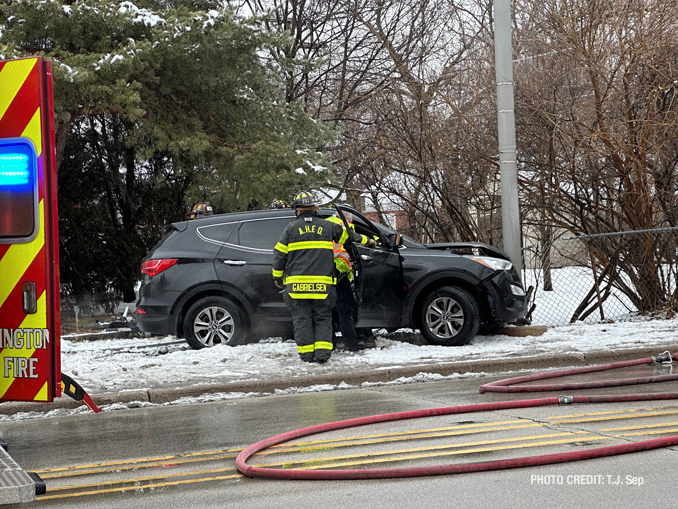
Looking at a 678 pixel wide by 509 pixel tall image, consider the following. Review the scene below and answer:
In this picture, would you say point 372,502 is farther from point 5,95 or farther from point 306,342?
point 306,342

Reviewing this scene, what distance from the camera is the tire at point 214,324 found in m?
10.1

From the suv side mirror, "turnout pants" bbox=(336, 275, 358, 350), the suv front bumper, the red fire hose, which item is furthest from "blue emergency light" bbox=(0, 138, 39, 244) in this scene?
the suv front bumper

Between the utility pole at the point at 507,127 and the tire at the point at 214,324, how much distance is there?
378 cm

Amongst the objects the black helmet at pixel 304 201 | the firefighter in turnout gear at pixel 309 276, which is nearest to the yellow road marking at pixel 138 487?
the firefighter in turnout gear at pixel 309 276

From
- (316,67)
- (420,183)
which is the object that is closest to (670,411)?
(420,183)

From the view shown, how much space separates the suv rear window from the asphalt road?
3135mm

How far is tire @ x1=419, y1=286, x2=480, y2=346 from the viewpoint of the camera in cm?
986

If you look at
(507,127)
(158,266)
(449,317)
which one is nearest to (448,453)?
(449,317)

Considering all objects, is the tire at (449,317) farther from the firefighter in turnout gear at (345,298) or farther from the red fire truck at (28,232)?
the red fire truck at (28,232)

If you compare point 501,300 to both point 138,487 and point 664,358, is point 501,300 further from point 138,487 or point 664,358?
point 138,487

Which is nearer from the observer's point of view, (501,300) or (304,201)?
(304,201)

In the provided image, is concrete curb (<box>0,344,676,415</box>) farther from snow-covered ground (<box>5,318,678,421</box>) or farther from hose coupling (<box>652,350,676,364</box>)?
hose coupling (<box>652,350,676,364</box>)

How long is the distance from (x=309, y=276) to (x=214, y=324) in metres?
1.91

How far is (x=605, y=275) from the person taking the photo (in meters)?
12.5
